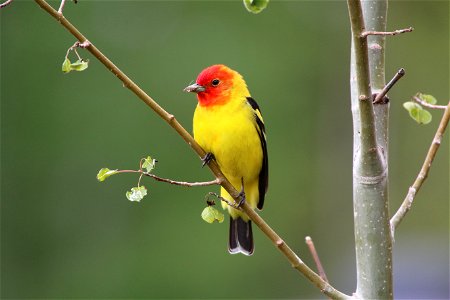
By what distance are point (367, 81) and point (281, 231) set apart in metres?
10.8

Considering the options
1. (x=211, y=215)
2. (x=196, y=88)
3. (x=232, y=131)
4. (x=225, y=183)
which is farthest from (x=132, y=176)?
(x=211, y=215)

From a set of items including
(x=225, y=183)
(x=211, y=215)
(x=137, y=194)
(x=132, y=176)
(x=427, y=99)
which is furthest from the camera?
(x=132, y=176)

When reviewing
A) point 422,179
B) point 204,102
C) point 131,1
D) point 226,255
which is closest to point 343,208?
point 226,255

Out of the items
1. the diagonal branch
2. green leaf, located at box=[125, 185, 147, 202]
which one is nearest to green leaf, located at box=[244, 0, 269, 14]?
the diagonal branch

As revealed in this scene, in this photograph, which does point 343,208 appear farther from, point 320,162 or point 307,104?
point 307,104

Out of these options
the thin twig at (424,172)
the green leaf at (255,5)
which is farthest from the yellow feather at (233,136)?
the green leaf at (255,5)

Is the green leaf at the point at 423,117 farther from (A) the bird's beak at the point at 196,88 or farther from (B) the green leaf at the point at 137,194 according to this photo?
(A) the bird's beak at the point at 196,88

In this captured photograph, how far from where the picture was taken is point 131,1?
13148 mm

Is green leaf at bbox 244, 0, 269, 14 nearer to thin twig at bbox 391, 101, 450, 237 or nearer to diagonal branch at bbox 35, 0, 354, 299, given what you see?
diagonal branch at bbox 35, 0, 354, 299

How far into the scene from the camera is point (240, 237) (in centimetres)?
430

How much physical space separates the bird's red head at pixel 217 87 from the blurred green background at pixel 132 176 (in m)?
7.07

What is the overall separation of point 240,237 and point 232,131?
0.86m

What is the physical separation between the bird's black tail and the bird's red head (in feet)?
2.72

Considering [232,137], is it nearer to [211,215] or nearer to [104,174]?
[211,215]
